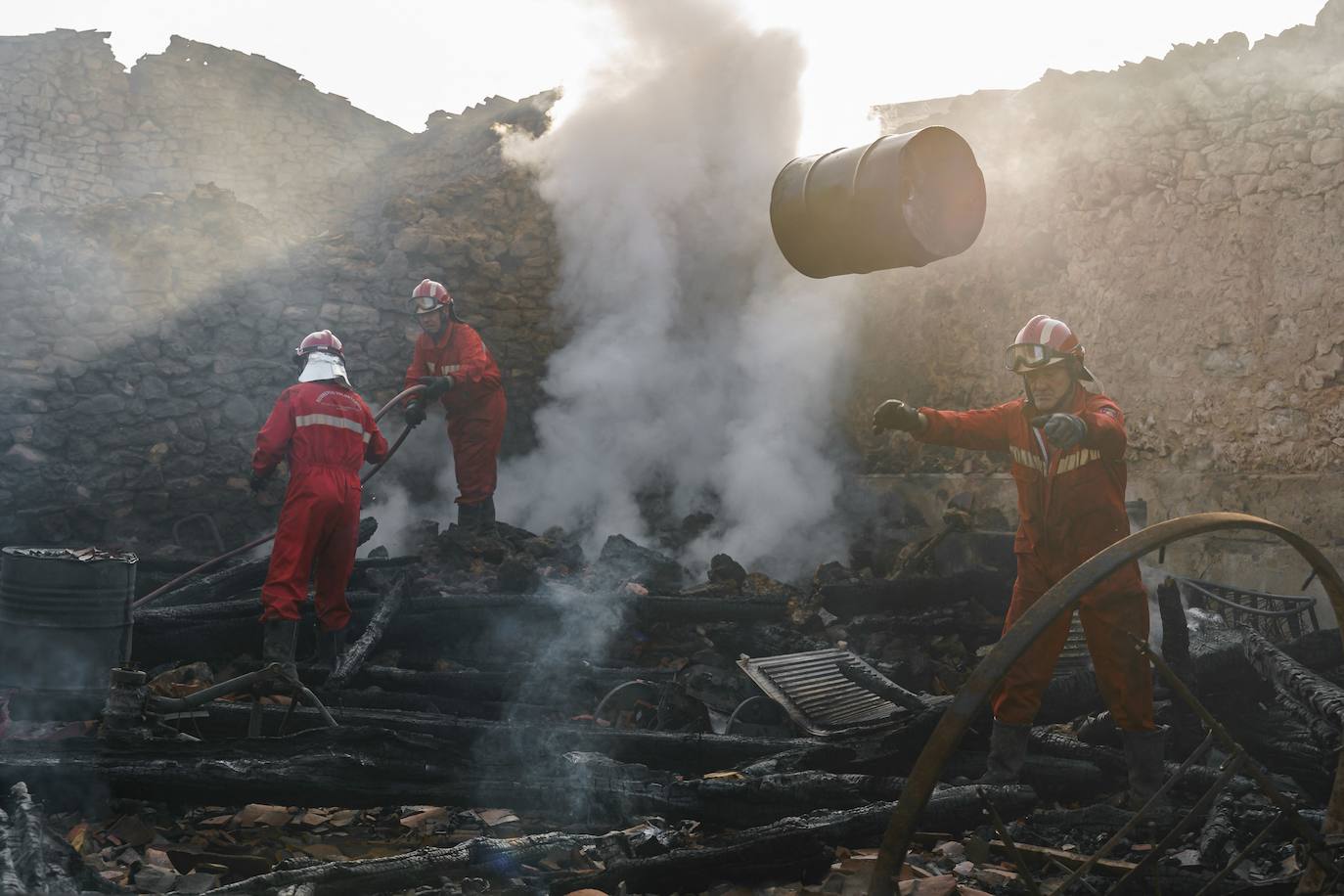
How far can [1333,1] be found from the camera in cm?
589

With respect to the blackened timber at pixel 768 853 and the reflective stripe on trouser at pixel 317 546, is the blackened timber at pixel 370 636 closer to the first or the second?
the reflective stripe on trouser at pixel 317 546

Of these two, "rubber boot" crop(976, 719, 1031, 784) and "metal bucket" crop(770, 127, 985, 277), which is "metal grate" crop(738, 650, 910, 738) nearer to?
"rubber boot" crop(976, 719, 1031, 784)

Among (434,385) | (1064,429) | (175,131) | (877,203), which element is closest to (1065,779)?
(1064,429)

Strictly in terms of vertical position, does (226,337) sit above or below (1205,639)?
above

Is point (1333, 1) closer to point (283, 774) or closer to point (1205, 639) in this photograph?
point (1205, 639)

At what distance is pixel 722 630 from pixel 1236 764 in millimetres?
4181

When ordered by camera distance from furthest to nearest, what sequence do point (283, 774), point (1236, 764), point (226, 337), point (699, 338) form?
point (699, 338), point (226, 337), point (283, 774), point (1236, 764)

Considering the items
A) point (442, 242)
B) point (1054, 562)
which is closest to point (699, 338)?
point (442, 242)

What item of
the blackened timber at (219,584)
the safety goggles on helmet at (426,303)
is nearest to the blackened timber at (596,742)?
the blackened timber at (219,584)

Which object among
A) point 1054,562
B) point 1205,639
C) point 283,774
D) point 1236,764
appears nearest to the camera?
point 1236,764

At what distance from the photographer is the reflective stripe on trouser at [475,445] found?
8258 millimetres

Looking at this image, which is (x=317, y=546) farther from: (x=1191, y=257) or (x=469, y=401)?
(x=1191, y=257)

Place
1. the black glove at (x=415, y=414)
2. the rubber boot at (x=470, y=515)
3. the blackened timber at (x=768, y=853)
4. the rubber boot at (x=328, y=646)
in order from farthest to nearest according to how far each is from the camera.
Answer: the rubber boot at (x=470, y=515), the black glove at (x=415, y=414), the rubber boot at (x=328, y=646), the blackened timber at (x=768, y=853)

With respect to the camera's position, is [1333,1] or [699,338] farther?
[699,338]
